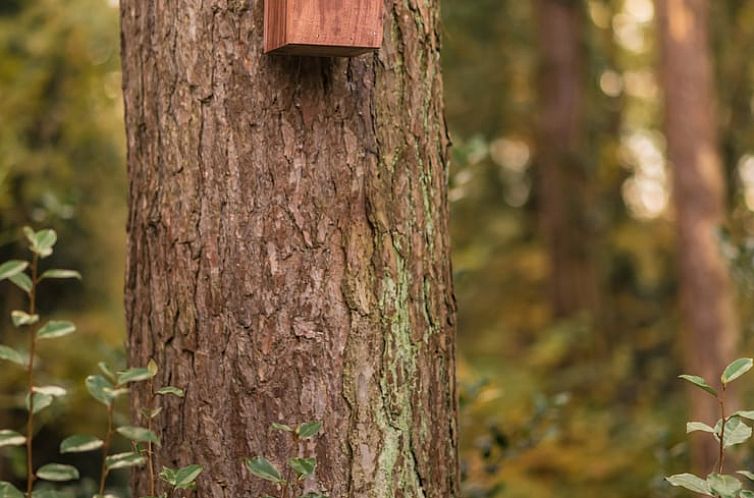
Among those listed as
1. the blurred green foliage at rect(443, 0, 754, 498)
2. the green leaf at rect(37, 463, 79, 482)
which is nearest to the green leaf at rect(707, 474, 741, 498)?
the green leaf at rect(37, 463, 79, 482)

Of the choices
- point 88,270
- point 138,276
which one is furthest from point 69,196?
point 88,270

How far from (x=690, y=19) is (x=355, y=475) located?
5526mm

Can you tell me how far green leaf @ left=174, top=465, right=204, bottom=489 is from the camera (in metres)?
1.72

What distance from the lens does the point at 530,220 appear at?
1251cm

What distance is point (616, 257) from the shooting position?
40.1 feet

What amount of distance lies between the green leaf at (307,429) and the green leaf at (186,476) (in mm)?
193

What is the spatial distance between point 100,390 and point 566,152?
886 cm

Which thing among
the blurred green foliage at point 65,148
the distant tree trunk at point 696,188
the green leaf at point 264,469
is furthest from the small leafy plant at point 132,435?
the distant tree trunk at point 696,188

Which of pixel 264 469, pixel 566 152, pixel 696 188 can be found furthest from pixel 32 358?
pixel 566 152

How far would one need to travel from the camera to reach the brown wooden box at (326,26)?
172cm

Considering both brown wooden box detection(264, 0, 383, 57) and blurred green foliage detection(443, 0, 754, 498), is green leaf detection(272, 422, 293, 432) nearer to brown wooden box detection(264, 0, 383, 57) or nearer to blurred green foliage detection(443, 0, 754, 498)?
brown wooden box detection(264, 0, 383, 57)

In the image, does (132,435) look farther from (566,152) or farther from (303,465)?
(566,152)

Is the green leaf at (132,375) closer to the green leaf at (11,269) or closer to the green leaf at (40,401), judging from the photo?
the green leaf at (40,401)

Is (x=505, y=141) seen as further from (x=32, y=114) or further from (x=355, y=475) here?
(x=355, y=475)
